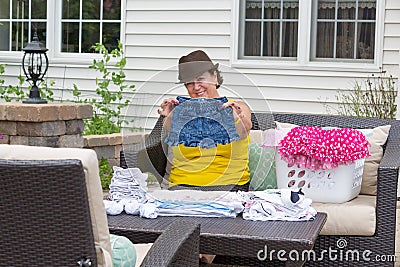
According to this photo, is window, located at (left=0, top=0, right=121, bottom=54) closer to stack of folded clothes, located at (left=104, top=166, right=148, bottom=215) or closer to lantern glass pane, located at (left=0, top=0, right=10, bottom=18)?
→ lantern glass pane, located at (left=0, top=0, right=10, bottom=18)

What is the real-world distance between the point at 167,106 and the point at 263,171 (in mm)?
607

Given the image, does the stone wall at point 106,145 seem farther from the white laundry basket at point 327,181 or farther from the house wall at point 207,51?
the white laundry basket at point 327,181

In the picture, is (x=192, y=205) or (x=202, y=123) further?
(x=202, y=123)

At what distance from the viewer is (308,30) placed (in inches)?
269

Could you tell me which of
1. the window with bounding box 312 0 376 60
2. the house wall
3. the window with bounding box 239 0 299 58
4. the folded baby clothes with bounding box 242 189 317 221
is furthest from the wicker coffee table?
the window with bounding box 239 0 299 58

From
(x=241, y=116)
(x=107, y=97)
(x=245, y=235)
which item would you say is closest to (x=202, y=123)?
(x=241, y=116)

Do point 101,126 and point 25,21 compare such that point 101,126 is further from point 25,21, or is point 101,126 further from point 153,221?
point 153,221

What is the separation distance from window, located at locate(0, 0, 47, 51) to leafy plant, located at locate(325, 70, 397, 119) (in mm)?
3169

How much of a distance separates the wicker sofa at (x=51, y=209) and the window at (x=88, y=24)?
5874 millimetres

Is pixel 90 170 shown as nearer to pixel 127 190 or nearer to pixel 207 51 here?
pixel 127 190

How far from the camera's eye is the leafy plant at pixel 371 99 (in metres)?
6.43

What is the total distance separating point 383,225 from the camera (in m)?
3.65

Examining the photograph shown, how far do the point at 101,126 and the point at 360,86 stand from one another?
2.23 metres

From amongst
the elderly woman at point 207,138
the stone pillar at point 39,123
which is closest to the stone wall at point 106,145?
the stone pillar at point 39,123
